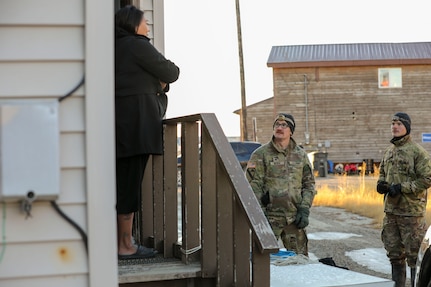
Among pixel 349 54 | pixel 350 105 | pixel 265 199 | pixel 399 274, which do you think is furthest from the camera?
pixel 350 105

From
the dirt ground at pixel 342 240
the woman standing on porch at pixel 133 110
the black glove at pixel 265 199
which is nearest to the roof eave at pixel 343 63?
the dirt ground at pixel 342 240

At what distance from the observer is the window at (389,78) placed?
3709 cm

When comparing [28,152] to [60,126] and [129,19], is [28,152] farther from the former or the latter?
[129,19]

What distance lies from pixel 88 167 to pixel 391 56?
35.5 meters

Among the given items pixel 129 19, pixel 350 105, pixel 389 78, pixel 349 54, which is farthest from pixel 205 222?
pixel 389 78

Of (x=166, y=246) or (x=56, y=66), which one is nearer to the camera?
(x=56, y=66)

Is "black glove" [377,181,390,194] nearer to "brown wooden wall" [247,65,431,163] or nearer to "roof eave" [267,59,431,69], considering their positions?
"roof eave" [267,59,431,69]

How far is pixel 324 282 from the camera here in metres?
4.43

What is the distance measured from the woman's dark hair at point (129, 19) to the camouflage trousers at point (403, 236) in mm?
4146

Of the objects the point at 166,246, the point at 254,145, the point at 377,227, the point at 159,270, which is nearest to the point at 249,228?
the point at 159,270

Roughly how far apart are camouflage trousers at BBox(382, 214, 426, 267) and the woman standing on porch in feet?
12.7

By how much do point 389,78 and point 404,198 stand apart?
30.7m

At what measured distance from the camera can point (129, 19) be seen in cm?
454

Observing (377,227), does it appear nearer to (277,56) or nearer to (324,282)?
(324,282)
